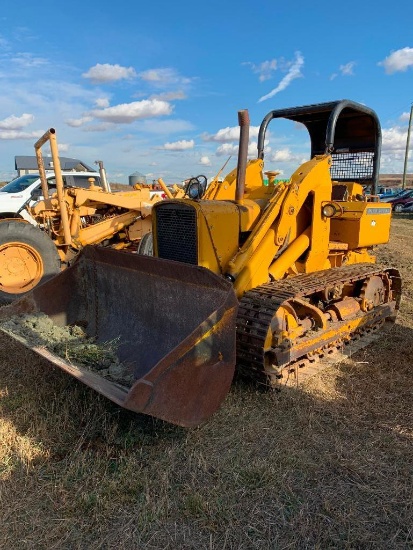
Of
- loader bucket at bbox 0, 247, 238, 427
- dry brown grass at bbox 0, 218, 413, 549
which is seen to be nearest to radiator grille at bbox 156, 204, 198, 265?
loader bucket at bbox 0, 247, 238, 427

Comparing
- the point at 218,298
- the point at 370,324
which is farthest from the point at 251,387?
the point at 370,324

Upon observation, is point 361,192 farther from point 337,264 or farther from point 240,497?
point 240,497

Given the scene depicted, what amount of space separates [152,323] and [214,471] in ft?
4.86

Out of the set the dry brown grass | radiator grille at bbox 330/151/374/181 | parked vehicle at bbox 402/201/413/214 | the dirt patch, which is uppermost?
radiator grille at bbox 330/151/374/181

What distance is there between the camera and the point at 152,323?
13.4 ft

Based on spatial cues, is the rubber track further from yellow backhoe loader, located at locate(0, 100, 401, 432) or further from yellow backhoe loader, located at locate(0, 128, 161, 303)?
yellow backhoe loader, located at locate(0, 128, 161, 303)

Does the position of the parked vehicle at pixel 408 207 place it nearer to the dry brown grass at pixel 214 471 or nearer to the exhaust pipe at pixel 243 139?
the dry brown grass at pixel 214 471

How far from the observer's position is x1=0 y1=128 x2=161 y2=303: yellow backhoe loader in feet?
22.6

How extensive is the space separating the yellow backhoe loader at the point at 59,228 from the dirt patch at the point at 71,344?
2.82 m

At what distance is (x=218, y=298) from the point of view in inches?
135

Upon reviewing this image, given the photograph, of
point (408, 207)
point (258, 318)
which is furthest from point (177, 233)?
point (408, 207)

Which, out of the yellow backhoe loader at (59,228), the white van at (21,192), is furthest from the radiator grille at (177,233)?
the white van at (21,192)

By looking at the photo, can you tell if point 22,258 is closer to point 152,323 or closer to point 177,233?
point 177,233

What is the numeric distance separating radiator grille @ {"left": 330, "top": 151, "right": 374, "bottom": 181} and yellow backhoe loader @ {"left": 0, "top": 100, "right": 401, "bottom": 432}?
254 mm
